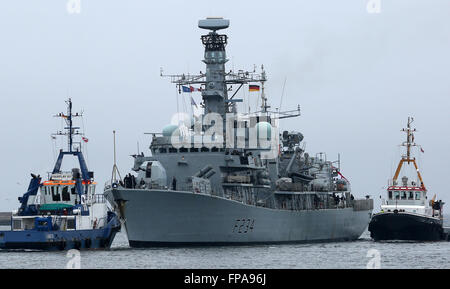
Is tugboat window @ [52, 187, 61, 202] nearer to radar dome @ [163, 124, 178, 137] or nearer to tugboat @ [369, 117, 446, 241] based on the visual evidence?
radar dome @ [163, 124, 178, 137]

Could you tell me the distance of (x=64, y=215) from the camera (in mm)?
52781

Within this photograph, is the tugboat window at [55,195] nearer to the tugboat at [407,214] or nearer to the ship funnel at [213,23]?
the ship funnel at [213,23]

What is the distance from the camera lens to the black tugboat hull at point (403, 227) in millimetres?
62719

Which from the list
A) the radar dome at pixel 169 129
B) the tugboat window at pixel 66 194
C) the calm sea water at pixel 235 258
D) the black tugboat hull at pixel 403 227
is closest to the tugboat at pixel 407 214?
the black tugboat hull at pixel 403 227

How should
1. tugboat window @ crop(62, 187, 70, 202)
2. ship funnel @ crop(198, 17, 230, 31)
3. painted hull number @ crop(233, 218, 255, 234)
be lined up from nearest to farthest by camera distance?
1. painted hull number @ crop(233, 218, 255, 234)
2. tugboat window @ crop(62, 187, 70, 202)
3. ship funnel @ crop(198, 17, 230, 31)

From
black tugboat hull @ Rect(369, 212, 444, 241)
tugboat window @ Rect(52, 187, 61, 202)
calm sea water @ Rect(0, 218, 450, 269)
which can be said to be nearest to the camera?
calm sea water @ Rect(0, 218, 450, 269)

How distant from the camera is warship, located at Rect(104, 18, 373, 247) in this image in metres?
49.5

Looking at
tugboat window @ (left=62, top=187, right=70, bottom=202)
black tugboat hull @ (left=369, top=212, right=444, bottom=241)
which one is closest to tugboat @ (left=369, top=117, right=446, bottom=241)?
black tugboat hull @ (left=369, top=212, right=444, bottom=241)

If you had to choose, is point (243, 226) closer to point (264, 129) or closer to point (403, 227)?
point (264, 129)

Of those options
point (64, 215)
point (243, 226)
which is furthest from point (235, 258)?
point (64, 215)

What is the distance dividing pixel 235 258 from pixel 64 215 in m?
14.1

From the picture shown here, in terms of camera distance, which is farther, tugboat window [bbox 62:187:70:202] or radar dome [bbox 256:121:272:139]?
radar dome [bbox 256:121:272:139]

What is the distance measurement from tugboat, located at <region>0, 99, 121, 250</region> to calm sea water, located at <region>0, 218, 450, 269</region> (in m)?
1.13

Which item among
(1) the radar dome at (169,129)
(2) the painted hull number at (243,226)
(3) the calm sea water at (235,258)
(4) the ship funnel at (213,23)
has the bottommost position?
(3) the calm sea water at (235,258)
